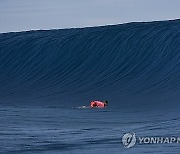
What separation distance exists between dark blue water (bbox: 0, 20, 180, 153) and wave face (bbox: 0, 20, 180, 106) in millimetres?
31

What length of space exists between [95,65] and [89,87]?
11.3 feet

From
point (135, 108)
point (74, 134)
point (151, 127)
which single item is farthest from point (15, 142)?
point (135, 108)

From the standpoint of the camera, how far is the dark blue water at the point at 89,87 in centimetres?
995

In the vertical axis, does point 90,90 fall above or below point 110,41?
below

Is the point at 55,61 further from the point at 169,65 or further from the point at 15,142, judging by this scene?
the point at 15,142

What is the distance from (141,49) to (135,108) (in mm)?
9464

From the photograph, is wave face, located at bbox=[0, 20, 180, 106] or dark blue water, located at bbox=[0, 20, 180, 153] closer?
dark blue water, located at bbox=[0, 20, 180, 153]

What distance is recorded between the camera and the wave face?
64.3ft

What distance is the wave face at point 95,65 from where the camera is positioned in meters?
19.6

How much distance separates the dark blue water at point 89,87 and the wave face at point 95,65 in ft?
0.10

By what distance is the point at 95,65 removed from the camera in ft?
81.1

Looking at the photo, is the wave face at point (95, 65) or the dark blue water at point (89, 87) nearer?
the dark blue water at point (89, 87)

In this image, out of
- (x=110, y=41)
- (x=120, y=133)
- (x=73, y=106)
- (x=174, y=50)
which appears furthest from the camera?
(x=110, y=41)

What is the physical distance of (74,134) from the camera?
10.3 meters
